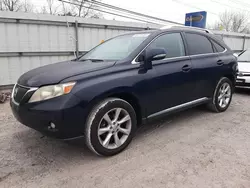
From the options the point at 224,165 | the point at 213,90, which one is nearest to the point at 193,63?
the point at 213,90

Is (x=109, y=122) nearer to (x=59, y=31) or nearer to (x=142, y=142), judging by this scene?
(x=142, y=142)

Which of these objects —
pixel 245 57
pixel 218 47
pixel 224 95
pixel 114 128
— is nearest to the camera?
pixel 114 128

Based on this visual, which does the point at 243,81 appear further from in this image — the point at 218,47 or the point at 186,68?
the point at 186,68

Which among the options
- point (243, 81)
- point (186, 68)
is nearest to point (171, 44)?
point (186, 68)

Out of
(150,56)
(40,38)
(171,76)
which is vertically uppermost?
(40,38)

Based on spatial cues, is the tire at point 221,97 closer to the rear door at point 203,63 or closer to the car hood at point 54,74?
the rear door at point 203,63

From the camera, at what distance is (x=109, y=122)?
273cm

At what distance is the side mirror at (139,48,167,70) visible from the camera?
9.83 ft

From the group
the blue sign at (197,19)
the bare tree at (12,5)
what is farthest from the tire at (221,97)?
the bare tree at (12,5)

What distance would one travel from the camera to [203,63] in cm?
392

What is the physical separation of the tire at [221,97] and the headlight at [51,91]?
9.97 feet

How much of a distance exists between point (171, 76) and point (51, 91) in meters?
1.80

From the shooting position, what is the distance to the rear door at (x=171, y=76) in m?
3.19

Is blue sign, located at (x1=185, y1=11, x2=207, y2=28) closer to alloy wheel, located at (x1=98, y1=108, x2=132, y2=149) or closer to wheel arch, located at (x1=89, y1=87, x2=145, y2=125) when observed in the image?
wheel arch, located at (x1=89, y1=87, x2=145, y2=125)
